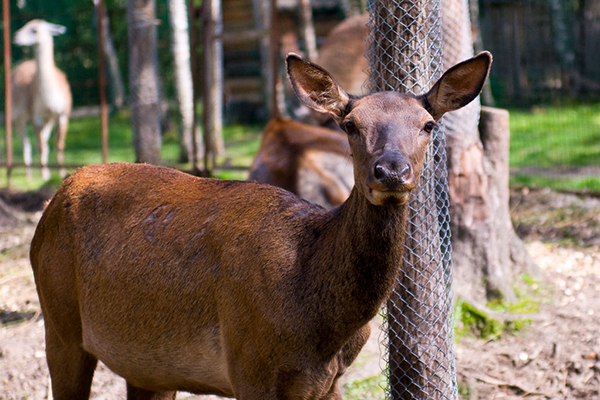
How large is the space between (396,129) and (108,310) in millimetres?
1594

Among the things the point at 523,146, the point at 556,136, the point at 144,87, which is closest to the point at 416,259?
the point at 144,87

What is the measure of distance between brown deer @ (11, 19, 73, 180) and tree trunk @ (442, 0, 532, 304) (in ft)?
24.2

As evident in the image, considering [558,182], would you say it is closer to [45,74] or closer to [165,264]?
[165,264]

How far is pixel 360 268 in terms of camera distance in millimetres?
3076

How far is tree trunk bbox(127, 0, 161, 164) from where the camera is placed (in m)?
9.01

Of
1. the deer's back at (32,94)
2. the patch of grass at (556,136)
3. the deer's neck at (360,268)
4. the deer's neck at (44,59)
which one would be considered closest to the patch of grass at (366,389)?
the deer's neck at (360,268)

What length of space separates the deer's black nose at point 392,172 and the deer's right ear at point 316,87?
1.99 ft

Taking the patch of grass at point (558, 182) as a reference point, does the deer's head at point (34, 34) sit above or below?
above

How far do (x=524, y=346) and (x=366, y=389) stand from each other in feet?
4.12

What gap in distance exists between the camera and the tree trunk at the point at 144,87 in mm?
9008

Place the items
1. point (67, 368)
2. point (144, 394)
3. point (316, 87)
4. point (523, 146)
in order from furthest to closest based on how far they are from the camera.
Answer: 1. point (523, 146)
2. point (144, 394)
3. point (67, 368)
4. point (316, 87)

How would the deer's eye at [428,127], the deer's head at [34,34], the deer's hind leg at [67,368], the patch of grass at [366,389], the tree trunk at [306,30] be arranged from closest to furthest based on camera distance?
the deer's eye at [428,127], the deer's hind leg at [67,368], the patch of grass at [366,389], the deer's head at [34,34], the tree trunk at [306,30]

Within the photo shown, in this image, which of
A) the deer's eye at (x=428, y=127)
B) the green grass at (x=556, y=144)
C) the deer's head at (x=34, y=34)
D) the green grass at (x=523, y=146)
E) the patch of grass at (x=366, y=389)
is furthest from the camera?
the deer's head at (x=34, y=34)

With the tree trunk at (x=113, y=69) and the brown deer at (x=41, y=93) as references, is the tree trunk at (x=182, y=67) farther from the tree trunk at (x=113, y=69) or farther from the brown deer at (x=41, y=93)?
the tree trunk at (x=113, y=69)
